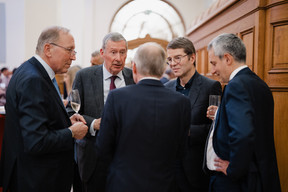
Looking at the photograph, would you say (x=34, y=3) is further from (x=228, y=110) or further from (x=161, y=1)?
(x=228, y=110)

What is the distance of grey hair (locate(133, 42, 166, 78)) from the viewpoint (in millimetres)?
1467

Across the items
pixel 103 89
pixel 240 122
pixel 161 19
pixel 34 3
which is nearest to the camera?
pixel 240 122

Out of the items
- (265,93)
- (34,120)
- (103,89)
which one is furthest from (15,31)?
(265,93)

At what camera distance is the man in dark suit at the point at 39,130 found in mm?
1497

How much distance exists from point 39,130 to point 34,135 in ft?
0.13

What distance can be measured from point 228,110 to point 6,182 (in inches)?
58.8

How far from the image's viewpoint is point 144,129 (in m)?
1.42

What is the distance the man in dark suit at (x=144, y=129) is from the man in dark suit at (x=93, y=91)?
2.09 feet

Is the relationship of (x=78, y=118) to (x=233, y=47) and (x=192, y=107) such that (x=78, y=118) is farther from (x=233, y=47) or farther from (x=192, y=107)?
(x=233, y=47)

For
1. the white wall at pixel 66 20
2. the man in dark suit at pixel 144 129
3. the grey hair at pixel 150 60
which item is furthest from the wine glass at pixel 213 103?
the white wall at pixel 66 20

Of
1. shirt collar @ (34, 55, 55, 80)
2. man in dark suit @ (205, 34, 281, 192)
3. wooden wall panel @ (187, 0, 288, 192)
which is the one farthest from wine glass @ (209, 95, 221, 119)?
shirt collar @ (34, 55, 55, 80)

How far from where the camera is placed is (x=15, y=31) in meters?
8.55

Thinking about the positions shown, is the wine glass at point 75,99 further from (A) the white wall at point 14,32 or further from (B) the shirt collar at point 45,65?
(A) the white wall at point 14,32

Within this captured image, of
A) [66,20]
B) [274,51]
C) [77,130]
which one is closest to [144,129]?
[77,130]
